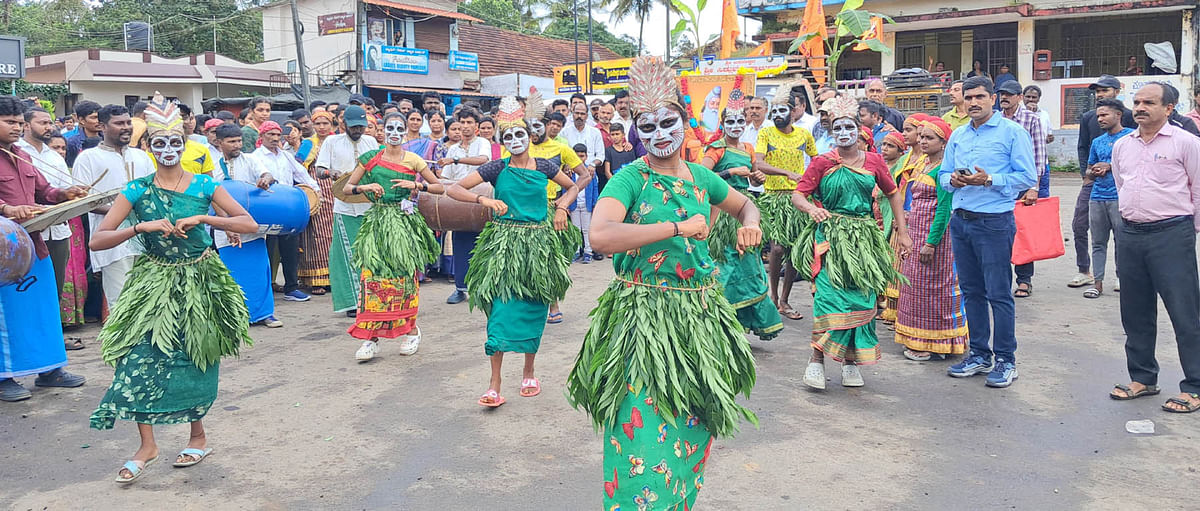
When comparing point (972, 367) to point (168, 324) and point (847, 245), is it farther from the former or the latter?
point (168, 324)

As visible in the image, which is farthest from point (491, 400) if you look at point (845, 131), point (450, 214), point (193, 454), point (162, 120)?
point (450, 214)

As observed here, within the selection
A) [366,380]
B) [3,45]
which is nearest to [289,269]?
[366,380]

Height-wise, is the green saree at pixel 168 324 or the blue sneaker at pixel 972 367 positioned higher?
the green saree at pixel 168 324

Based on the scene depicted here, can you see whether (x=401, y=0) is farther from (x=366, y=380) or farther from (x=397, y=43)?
(x=366, y=380)

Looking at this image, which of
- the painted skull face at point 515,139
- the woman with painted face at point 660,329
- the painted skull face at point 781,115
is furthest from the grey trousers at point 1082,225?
the woman with painted face at point 660,329

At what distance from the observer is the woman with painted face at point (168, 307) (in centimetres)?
462

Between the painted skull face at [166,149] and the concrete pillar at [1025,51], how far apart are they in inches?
1041

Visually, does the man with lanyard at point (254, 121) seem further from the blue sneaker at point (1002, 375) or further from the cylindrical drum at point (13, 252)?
the blue sneaker at point (1002, 375)

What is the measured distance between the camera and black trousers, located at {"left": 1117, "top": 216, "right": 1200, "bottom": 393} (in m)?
5.40

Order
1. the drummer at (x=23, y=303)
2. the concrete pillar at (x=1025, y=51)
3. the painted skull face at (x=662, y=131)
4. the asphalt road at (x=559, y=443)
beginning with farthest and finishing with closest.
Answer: the concrete pillar at (x=1025, y=51), the drummer at (x=23, y=303), the asphalt road at (x=559, y=443), the painted skull face at (x=662, y=131)

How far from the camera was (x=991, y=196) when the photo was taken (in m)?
6.00

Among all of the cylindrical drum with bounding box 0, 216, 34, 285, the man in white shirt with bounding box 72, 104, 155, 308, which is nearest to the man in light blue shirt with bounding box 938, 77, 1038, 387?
the cylindrical drum with bounding box 0, 216, 34, 285

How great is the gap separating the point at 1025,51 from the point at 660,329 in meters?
27.0

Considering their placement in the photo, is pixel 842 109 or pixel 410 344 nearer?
pixel 842 109
